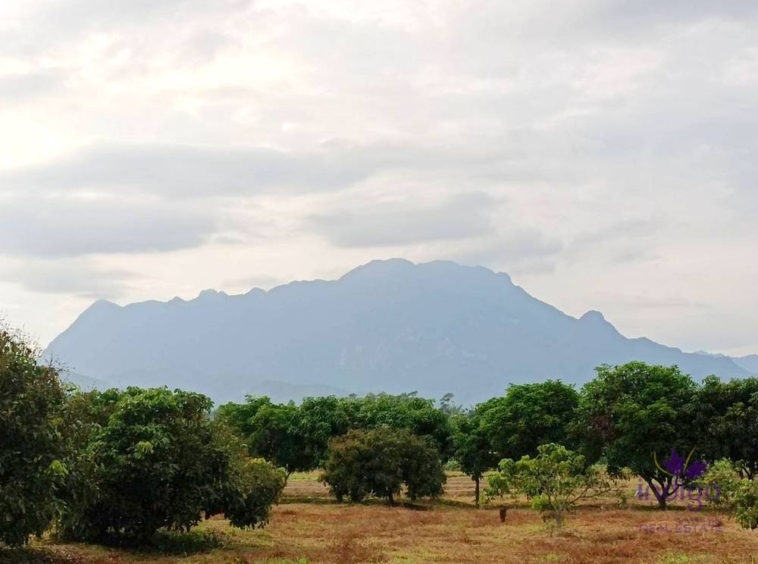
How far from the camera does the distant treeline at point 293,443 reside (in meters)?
23.4

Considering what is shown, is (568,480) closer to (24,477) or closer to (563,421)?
(24,477)

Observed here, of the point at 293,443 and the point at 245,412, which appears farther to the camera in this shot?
the point at 245,412

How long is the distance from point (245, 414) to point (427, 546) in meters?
44.1

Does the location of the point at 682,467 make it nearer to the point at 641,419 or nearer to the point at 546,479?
the point at 641,419

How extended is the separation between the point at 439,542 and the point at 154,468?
482 inches

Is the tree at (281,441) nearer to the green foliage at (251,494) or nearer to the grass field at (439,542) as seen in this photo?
the grass field at (439,542)

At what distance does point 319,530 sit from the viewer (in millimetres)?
38500

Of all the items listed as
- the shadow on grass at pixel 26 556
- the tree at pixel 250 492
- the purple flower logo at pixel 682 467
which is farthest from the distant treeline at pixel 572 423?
the shadow on grass at pixel 26 556

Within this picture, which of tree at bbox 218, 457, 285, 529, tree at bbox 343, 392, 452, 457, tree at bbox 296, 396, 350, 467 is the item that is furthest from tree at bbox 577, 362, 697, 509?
tree at bbox 218, 457, 285, 529

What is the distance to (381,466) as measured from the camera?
5881 centimetres

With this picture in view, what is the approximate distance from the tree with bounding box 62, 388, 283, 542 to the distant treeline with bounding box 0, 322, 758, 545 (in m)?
0.05

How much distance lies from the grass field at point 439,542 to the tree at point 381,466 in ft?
32.7

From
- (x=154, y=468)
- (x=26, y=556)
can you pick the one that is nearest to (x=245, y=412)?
(x=154, y=468)

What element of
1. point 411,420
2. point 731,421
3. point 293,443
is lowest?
point 293,443
